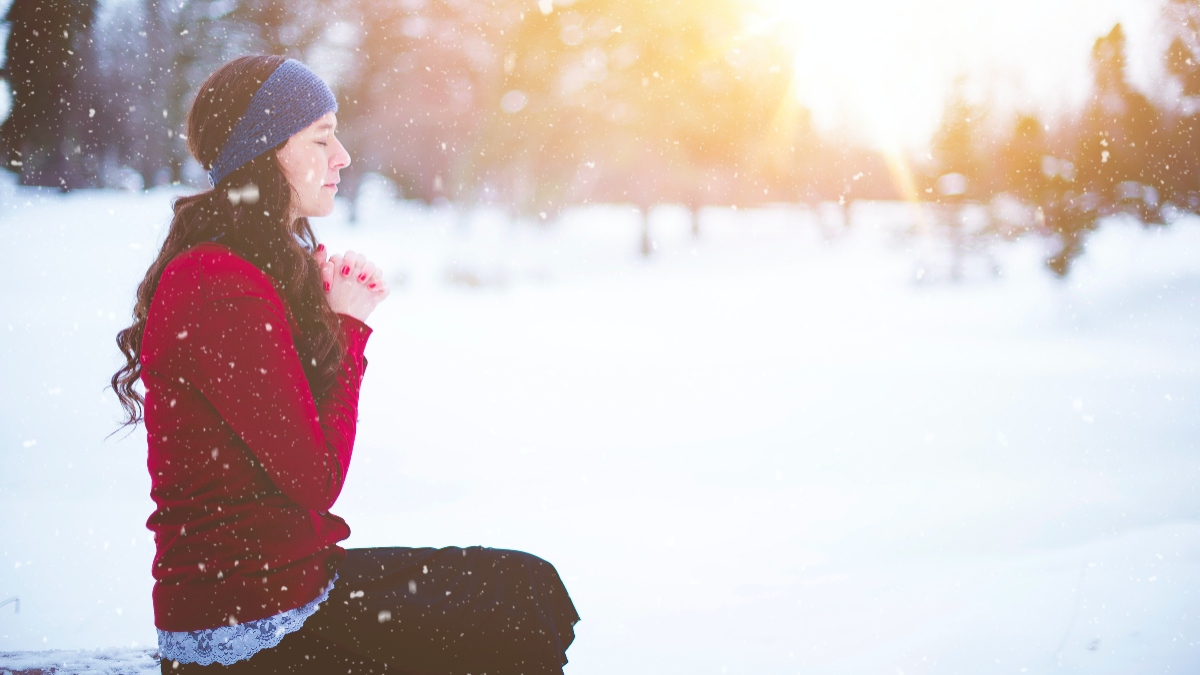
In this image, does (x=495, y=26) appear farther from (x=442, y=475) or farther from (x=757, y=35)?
(x=442, y=475)

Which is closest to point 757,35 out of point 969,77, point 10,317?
point 969,77

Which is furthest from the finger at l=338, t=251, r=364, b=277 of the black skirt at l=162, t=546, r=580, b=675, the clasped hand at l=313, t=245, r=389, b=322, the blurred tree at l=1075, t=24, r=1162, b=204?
the blurred tree at l=1075, t=24, r=1162, b=204

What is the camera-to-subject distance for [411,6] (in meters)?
4.98

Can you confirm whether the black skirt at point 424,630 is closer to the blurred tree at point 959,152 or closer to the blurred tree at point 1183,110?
the blurred tree at point 1183,110

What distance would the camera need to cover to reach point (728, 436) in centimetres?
520

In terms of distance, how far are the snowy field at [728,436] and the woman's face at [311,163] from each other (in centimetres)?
130

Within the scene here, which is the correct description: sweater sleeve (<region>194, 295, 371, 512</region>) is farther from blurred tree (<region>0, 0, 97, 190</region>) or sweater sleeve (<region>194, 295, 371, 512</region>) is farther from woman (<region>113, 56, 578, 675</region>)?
blurred tree (<region>0, 0, 97, 190</region>)

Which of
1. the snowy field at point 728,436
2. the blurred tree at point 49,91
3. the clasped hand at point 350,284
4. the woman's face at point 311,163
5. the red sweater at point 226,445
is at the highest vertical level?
the blurred tree at point 49,91

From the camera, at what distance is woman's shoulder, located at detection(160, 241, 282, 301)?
998mm

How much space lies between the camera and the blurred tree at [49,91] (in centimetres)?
421

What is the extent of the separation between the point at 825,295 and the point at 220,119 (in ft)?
22.0

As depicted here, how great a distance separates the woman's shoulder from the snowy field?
4.29 feet

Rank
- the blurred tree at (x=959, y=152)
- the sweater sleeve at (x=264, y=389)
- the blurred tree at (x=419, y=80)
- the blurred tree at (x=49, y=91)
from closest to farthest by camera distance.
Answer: the sweater sleeve at (x=264, y=389), the blurred tree at (x=49, y=91), the blurred tree at (x=419, y=80), the blurred tree at (x=959, y=152)

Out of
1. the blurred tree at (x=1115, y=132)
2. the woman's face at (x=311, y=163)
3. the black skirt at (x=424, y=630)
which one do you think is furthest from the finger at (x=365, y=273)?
the blurred tree at (x=1115, y=132)
